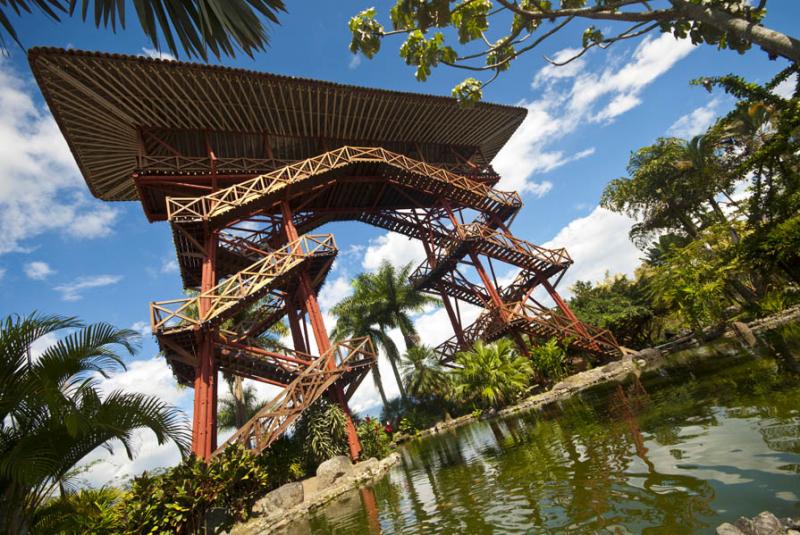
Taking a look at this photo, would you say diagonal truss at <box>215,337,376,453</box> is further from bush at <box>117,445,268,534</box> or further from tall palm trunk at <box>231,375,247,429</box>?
tall palm trunk at <box>231,375,247,429</box>

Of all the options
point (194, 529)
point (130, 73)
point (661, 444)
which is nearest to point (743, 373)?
point (661, 444)

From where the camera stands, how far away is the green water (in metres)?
2.91

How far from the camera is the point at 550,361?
17.7 meters

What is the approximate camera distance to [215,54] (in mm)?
3736

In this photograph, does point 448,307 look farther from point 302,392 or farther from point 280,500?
point 280,500

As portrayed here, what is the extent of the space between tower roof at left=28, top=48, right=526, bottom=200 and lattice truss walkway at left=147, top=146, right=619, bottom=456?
2.08 metres

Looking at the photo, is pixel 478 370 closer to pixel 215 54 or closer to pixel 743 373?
pixel 743 373

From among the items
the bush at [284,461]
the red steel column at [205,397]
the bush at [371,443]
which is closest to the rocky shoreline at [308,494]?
the bush at [284,461]

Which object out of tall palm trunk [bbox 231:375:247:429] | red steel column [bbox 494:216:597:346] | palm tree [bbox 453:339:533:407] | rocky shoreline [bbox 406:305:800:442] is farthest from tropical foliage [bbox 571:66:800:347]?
tall palm trunk [bbox 231:375:247:429]

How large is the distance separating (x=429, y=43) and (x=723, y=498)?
5.39 metres

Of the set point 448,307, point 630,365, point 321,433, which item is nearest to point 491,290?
point 448,307

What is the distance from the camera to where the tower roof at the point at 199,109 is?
452 inches

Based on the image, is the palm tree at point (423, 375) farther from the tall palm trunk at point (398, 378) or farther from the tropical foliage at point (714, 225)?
Result: the tropical foliage at point (714, 225)

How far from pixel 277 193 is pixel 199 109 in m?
4.16
